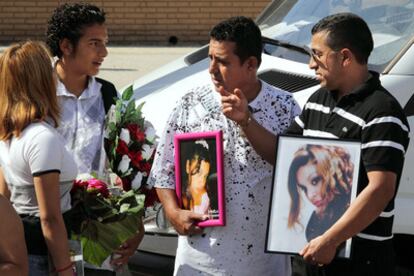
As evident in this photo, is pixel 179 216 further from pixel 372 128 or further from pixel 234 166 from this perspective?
pixel 372 128

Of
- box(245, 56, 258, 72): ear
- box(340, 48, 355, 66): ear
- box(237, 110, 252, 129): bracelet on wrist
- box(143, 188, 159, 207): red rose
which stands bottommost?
box(143, 188, 159, 207): red rose

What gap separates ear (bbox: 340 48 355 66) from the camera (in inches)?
146

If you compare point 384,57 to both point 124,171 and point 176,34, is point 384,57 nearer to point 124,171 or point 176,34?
point 124,171

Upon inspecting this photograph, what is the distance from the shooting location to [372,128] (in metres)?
A: 3.58

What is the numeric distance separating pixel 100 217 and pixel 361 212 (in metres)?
1.15

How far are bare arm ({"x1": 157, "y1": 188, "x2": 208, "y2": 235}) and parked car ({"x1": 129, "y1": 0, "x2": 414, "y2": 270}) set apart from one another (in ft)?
3.87

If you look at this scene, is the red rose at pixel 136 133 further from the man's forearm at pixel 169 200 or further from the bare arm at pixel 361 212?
the bare arm at pixel 361 212

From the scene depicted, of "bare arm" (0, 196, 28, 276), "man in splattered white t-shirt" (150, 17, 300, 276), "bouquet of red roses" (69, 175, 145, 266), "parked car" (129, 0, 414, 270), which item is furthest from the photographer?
"parked car" (129, 0, 414, 270)

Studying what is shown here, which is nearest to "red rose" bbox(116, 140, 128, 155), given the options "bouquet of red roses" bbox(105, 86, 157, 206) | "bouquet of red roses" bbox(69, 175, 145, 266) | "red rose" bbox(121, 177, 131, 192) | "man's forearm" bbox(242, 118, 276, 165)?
"bouquet of red roses" bbox(105, 86, 157, 206)

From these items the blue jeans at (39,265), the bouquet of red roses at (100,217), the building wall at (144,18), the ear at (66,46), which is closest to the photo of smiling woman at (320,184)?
the bouquet of red roses at (100,217)

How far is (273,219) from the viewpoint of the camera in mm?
3703

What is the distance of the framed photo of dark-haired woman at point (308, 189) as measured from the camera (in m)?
3.62

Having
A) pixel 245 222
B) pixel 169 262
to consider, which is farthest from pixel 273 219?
pixel 169 262

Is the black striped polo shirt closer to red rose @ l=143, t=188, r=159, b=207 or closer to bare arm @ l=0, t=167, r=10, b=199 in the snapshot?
red rose @ l=143, t=188, r=159, b=207
